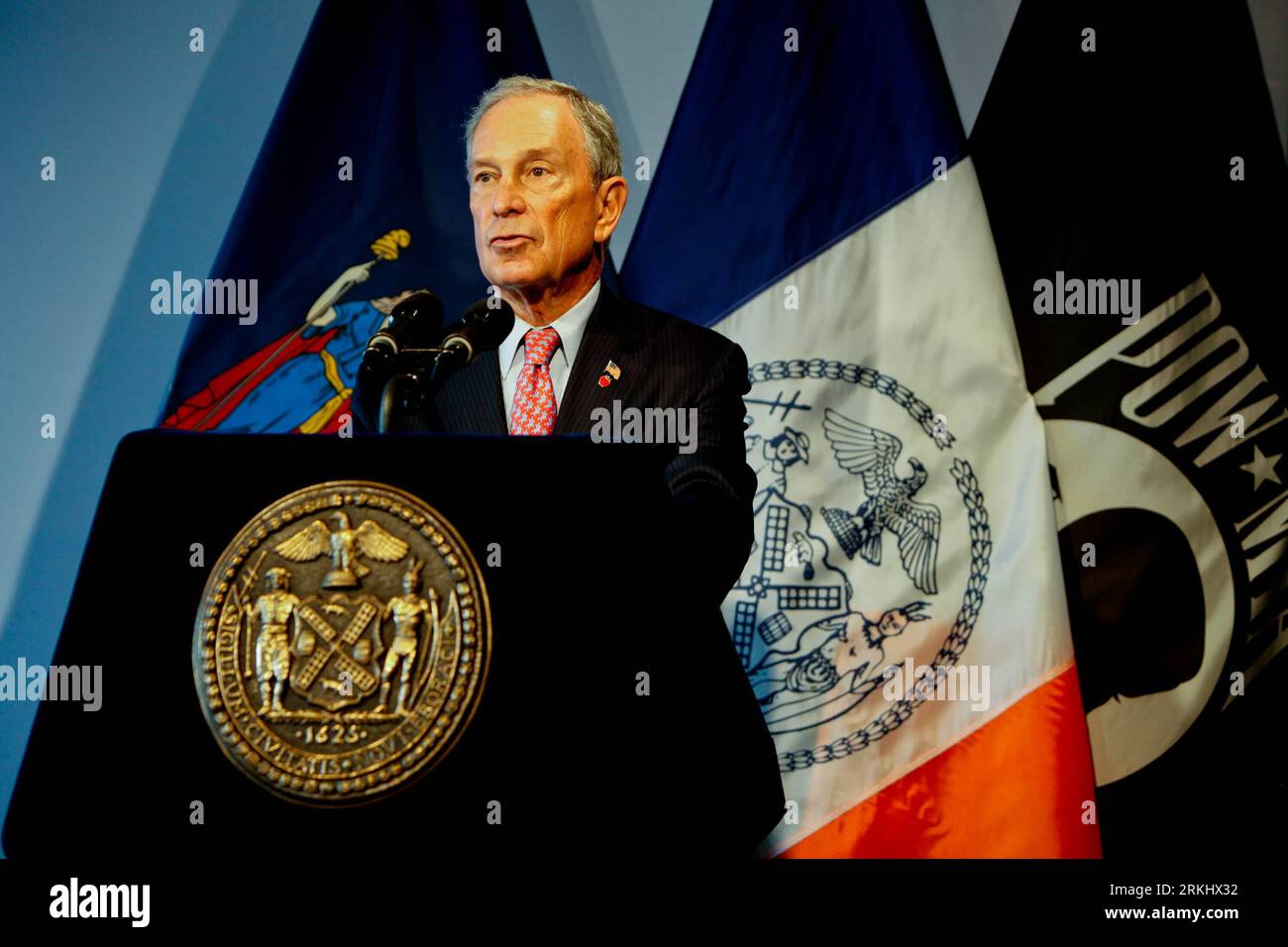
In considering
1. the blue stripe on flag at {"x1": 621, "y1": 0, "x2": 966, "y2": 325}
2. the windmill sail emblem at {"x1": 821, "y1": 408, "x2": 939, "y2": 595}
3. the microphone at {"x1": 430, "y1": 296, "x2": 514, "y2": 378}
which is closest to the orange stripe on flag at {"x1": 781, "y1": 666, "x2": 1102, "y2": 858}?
the windmill sail emblem at {"x1": 821, "y1": 408, "x2": 939, "y2": 595}

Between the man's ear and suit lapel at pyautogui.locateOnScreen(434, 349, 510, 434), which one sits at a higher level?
the man's ear

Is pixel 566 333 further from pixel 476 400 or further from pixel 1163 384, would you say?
pixel 1163 384

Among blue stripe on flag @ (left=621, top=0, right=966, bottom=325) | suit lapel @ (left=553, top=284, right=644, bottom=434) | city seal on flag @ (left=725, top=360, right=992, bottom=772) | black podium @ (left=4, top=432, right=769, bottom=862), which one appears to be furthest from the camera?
blue stripe on flag @ (left=621, top=0, right=966, bottom=325)

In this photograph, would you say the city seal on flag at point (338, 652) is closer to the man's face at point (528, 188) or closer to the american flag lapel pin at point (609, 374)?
the american flag lapel pin at point (609, 374)

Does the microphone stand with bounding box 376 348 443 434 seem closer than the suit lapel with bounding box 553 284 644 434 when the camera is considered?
Yes

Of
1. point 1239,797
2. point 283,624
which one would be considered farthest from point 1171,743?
point 283,624

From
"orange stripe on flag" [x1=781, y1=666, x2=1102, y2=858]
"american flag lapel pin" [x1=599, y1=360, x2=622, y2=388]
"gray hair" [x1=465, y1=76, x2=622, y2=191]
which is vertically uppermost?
"gray hair" [x1=465, y1=76, x2=622, y2=191]

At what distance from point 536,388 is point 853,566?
1.11 metres

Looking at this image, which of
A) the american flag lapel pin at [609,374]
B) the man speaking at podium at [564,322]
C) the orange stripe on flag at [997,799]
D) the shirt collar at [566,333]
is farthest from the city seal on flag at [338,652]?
the orange stripe on flag at [997,799]

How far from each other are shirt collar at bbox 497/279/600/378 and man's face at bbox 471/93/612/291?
7 cm

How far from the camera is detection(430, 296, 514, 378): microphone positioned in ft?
4.43

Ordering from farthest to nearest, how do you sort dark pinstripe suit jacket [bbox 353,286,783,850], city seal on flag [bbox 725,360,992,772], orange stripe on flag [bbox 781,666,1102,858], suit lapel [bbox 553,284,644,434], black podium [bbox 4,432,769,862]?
city seal on flag [bbox 725,360,992,772] → orange stripe on flag [bbox 781,666,1102,858] → suit lapel [bbox 553,284,644,434] → dark pinstripe suit jacket [bbox 353,286,783,850] → black podium [bbox 4,432,769,862]

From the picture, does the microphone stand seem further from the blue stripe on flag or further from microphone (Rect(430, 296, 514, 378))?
the blue stripe on flag
